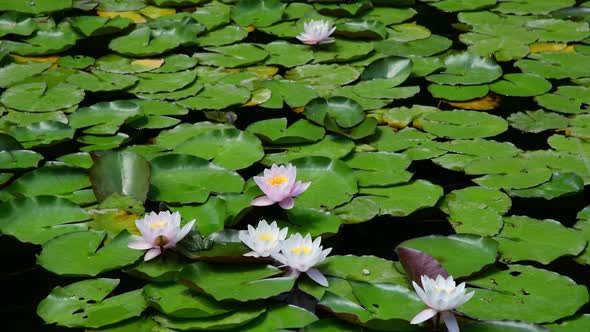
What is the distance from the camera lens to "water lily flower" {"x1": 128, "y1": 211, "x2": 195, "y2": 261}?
2.28 m

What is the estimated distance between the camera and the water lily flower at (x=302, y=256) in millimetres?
2184

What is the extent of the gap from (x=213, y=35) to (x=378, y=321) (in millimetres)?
2392

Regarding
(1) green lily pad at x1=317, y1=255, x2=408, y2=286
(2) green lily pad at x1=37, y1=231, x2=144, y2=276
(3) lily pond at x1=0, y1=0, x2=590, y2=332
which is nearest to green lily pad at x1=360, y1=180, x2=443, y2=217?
(3) lily pond at x1=0, y1=0, x2=590, y2=332

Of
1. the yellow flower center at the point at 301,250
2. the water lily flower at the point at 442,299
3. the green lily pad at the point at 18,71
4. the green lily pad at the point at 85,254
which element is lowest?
the green lily pad at the point at 18,71

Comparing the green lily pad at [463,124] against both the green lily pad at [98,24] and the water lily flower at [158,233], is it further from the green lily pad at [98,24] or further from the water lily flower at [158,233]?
the green lily pad at [98,24]

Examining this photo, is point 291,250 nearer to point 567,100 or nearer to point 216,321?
point 216,321

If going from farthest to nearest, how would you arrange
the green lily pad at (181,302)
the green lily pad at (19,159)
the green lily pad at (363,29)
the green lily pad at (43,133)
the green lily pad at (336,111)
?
the green lily pad at (363,29)
the green lily pad at (336,111)
the green lily pad at (43,133)
the green lily pad at (19,159)
the green lily pad at (181,302)

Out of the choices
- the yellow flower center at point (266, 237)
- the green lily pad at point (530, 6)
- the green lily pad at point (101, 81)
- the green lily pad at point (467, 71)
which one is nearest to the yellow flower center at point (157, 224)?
the yellow flower center at point (266, 237)

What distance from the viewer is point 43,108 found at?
10.8ft

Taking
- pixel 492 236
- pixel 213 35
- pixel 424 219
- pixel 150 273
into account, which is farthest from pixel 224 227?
pixel 213 35

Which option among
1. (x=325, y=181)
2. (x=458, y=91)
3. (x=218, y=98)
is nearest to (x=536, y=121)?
(x=458, y=91)

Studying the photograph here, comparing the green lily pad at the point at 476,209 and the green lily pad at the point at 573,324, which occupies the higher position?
the green lily pad at the point at 573,324

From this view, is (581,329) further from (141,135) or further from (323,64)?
(323,64)

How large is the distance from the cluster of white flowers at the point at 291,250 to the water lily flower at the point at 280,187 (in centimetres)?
21
